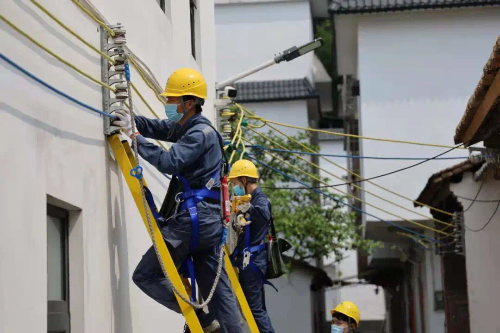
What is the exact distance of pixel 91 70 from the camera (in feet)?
27.0

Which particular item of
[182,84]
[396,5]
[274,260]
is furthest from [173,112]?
[396,5]

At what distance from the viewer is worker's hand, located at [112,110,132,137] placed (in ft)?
25.7

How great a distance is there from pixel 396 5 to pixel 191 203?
15.8 m

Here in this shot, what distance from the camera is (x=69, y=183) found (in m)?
7.33

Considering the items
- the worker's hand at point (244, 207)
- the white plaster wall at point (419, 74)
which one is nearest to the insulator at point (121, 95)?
the worker's hand at point (244, 207)

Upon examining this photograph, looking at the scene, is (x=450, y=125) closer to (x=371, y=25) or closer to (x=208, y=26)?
(x=371, y=25)

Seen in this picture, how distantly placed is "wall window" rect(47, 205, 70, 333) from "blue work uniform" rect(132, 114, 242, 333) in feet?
1.95

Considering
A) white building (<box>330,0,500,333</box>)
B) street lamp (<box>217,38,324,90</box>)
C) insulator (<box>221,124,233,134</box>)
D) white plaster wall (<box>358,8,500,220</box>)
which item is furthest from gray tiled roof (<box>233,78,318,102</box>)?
insulator (<box>221,124,233,134</box>)

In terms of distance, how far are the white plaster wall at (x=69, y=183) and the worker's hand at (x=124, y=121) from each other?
233 millimetres

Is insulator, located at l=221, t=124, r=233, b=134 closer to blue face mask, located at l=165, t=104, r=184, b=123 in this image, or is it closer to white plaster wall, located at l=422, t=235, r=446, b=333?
blue face mask, located at l=165, t=104, r=184, b=123

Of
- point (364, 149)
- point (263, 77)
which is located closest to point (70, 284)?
point (364, 149)

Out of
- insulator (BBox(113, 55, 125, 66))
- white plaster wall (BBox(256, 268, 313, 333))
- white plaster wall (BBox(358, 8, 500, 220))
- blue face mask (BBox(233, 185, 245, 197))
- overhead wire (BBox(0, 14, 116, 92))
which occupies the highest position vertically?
white plaster wall (BBox(358, 8, 500, 220))

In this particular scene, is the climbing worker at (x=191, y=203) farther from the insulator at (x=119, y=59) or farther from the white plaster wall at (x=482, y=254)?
the white plaster wall at (x=482, y=254)

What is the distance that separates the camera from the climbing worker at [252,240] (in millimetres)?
11422
